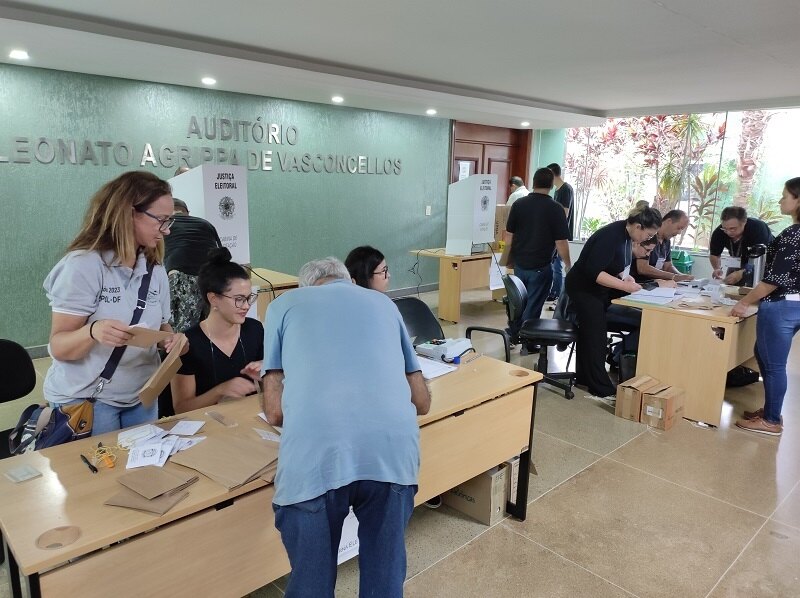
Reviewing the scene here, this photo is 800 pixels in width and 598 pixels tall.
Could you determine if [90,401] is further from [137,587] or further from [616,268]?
[616,268]

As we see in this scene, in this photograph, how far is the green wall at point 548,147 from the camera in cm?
888

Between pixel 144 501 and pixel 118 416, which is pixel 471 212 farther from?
pixel 144 501

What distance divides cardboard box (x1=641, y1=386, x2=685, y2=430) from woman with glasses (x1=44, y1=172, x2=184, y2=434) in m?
3.09

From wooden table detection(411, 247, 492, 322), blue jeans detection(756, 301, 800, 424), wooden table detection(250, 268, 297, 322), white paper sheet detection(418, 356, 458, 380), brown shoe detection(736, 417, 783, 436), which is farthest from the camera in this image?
wooden table detection(411, 247, 492, 322)

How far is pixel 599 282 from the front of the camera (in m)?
4.03

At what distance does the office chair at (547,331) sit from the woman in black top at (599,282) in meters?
0.10

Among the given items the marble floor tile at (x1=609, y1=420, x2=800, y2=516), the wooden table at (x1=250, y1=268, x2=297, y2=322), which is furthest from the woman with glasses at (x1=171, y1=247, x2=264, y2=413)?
the marble floor tile at (x1=609, y1=420, x2=800, y2=516)

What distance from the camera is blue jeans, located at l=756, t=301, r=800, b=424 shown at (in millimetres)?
3518

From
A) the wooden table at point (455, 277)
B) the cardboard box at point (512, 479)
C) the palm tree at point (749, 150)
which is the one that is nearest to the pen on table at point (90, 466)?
Answer: the cardboard box at point (512, 479)

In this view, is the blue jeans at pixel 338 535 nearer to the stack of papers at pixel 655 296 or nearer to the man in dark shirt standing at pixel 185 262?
the man in dark shirt standing at pixel 185 262

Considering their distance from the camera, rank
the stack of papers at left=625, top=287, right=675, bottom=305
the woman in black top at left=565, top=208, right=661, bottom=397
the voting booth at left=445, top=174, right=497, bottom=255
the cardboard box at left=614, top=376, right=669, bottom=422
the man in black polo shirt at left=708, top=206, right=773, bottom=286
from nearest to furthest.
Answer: the cardboard box at left=614, top=376, right=669, bottom=422 < the woman in black top at left=565, top=208, right=661, bottom=397 < the stack of papers at left=625, top=287, right=675, bottom=305 < the man in black polo shirt at left=708, top=206, right=773, bottom=286 < the voting booth at left=445, top=174, right=497, bottom=255

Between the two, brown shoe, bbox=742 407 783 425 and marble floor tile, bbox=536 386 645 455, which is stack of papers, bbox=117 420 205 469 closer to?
marble floor tile, bbox=536 386 645 455

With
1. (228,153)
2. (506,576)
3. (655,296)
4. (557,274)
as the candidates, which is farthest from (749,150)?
(506,576)

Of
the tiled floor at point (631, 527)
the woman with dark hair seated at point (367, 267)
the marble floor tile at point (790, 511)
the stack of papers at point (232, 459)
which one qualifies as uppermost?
the woman with dark hair seated at point (367, 267)
